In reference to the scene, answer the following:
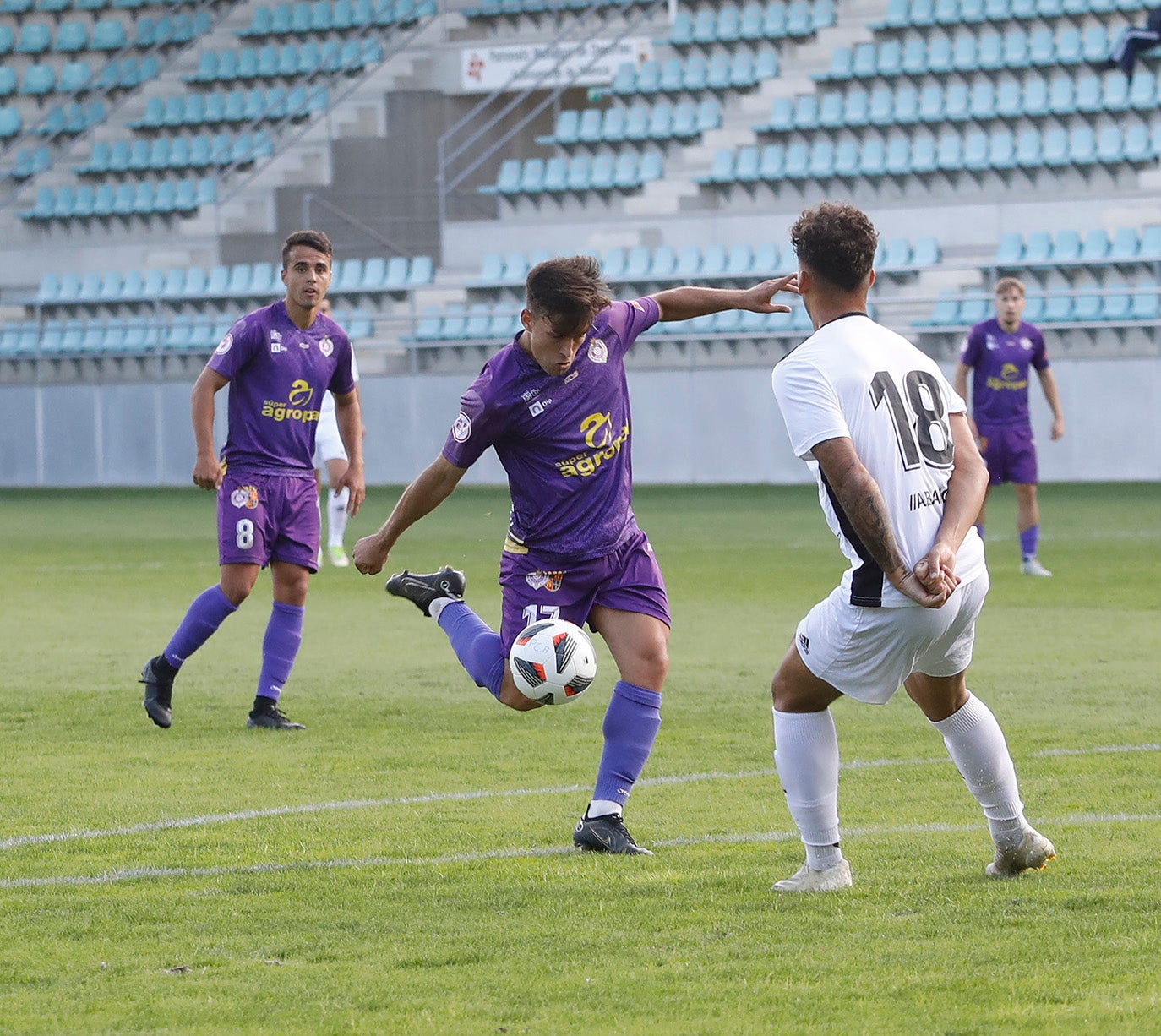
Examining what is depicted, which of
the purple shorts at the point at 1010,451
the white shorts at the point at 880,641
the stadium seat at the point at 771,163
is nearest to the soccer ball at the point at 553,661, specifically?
the white shorts at the point at 880,641

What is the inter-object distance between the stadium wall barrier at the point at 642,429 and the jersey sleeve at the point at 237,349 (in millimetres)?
16514

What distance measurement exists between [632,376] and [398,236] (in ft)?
23.6

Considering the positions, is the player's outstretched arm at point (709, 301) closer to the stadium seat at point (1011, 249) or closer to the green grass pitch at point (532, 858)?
the green grass pitch at point (532, 858)

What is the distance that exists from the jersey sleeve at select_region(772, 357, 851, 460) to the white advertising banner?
26005 millimetres

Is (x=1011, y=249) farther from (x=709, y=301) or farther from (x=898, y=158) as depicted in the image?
(x=709, y=301)

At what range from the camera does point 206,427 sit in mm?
7363

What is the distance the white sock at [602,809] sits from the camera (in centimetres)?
500

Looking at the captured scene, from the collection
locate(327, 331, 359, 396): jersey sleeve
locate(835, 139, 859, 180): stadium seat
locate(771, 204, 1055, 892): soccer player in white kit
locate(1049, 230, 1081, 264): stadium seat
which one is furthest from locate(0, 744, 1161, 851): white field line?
locate(835, 139, 859, 180): stadium seat

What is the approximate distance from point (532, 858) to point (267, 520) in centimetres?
303

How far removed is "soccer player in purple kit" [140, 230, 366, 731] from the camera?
24.3ft

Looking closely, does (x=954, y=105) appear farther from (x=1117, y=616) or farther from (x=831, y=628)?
(x=831, y=628)

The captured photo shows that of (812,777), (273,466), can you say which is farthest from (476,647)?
(273,466)

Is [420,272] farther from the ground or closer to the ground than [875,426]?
closer to the ground

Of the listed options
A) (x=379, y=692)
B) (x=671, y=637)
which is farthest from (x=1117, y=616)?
(x=379, y=692)
